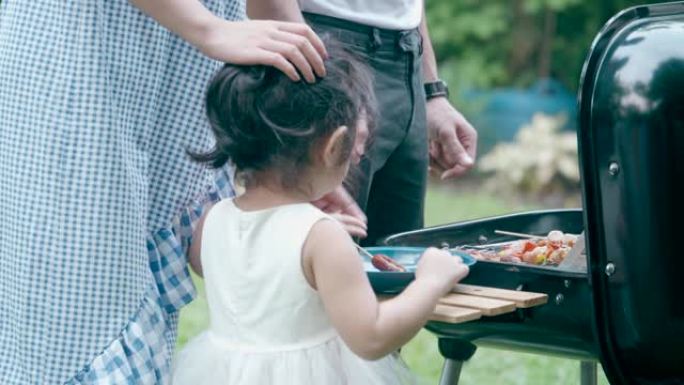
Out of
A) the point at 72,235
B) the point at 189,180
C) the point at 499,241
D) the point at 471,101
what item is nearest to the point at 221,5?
the point at 189,180

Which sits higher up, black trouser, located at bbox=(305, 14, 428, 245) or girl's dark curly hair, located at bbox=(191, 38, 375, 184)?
girl's dark curly hair, located at bbox=(191, 38, 375, 184)

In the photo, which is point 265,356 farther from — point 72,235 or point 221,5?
point 221,5

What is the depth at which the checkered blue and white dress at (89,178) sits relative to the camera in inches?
88.0

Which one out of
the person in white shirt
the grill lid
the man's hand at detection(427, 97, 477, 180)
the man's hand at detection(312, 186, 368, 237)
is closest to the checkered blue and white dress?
the man's hand at detection(312, 186, 368, 237)

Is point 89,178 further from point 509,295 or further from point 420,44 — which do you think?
point 420,44

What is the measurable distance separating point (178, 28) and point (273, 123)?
0.22 meters

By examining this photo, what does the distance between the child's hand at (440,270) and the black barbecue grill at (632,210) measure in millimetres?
215

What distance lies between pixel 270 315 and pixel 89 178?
39 cm

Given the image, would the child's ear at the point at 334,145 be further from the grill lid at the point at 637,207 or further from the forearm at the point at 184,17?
the grill lid at the point at 637,207

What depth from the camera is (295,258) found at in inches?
81.5

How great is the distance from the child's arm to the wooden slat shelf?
0.11ft

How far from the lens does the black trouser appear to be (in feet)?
9.16

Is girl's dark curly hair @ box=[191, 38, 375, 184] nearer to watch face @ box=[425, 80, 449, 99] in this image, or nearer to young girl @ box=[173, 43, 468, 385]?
young girl @ box=[173, 43, 468, 385]

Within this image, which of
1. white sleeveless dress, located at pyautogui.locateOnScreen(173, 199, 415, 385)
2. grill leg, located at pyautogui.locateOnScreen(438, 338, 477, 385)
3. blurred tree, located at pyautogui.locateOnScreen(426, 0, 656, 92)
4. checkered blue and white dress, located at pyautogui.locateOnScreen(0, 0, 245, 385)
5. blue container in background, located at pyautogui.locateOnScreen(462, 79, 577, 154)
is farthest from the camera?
blurred tree, located at pyautogui.locateOnScreen(426, 0, 656, 92)
